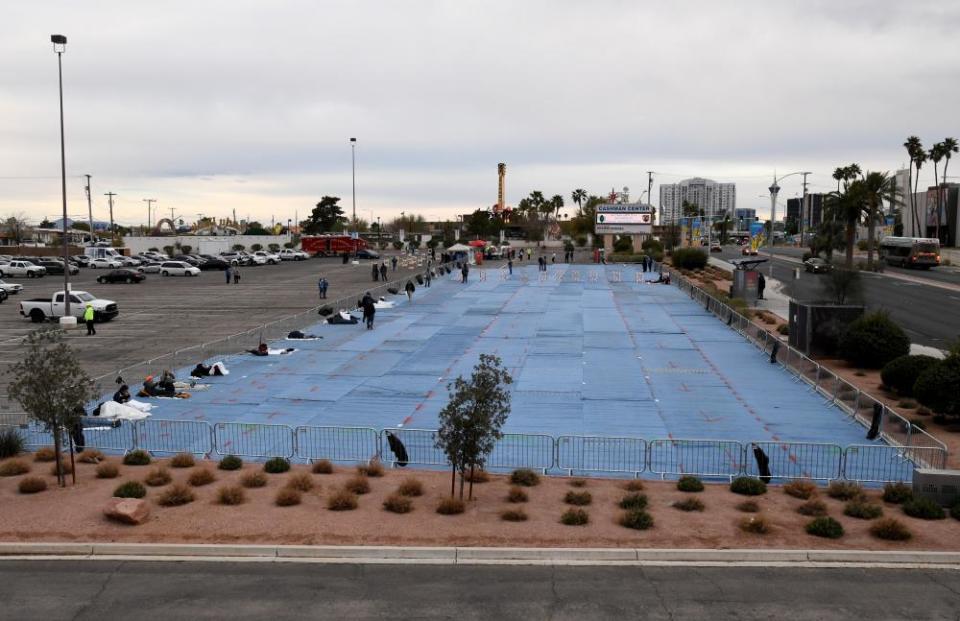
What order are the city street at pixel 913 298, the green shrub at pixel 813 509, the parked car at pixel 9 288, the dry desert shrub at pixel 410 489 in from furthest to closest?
the parked car at pixel 9 288, the city street at pixel 913 298, the dry desert shrub at pixel 410 489, the green shrub at pixel 813 509

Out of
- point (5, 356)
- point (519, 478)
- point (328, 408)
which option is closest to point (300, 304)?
point (5, 356)

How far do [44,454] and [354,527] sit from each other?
8.02 metres

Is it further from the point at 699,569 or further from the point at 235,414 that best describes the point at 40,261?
the point at 699,569

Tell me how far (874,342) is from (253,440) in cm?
1983

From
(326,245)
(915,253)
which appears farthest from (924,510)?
(326,245)

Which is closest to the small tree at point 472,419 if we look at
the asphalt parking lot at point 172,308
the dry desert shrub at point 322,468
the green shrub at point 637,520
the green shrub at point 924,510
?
the green shrub at point 637,520

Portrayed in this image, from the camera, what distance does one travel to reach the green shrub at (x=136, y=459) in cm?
1625

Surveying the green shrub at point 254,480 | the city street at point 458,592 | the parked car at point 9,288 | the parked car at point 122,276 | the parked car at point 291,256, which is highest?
the parked car at point 291,256

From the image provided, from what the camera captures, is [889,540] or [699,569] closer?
[699,569]

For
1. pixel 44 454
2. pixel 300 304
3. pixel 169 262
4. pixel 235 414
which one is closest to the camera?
pixel 44 454

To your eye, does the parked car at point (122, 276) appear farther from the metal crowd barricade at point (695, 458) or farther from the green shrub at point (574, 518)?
the green shrub at point (574, 518)

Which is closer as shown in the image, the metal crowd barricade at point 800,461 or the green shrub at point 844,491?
the green shrub at point 844,491

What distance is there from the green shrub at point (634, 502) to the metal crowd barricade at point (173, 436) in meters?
8.88

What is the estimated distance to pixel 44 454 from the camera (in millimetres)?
16547
